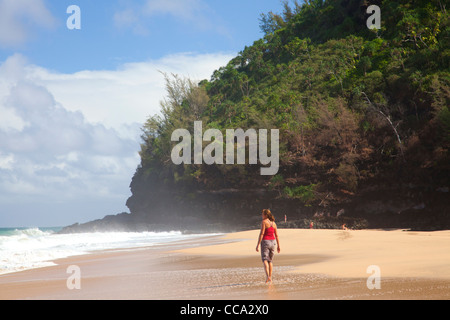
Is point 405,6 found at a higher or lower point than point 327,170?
higher

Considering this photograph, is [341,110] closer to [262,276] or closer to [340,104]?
[340,104]

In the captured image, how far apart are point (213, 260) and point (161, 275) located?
3773 mm

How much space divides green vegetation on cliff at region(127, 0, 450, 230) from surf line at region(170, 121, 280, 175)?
0.81m

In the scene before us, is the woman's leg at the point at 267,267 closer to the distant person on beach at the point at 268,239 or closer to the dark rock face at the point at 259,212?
the distant person on beach at the point at 268,239

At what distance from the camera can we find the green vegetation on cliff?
29141 mm

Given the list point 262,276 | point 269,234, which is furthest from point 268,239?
point 262,276

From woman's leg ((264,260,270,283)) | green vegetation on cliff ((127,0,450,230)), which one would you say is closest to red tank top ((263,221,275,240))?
woman's leg ((264,260,270,283))

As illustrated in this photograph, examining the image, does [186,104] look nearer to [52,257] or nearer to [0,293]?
[52,257]

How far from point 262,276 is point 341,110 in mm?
26639

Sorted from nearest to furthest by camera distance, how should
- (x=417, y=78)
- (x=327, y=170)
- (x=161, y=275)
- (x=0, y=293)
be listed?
(x=0, y=293)
(x=161, y=275)
(x=417, y=78)
(x=327, y=170)

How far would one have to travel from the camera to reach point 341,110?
34562mm

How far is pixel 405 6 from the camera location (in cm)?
4091
